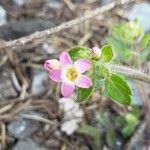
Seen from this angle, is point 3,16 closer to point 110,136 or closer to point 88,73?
point 110,136

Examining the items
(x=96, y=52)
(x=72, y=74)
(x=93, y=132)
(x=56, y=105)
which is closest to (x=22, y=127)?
(x=56, y=105)

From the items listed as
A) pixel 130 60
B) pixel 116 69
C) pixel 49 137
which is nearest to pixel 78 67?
pixel 116 69

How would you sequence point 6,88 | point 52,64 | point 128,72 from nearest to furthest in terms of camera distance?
1. point 52,64
2. point 128,72
3. point 6,88

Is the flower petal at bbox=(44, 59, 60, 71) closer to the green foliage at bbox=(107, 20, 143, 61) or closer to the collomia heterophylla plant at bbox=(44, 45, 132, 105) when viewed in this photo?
the collomia heterophylla plant at bbox=(44, 45, 132, 105)

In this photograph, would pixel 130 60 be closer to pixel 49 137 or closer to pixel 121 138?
pixel 121 138

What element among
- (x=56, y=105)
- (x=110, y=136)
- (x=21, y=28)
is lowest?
(x=110, y=136)
